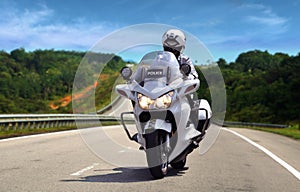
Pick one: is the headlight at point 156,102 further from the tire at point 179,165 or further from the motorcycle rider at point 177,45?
the tire at point 179,165

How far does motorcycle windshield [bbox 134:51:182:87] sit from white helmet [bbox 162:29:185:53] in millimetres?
329

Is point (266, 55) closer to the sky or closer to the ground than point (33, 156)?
closer to the sky

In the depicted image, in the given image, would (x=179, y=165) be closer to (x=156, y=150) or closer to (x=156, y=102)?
(x=156, y=150)

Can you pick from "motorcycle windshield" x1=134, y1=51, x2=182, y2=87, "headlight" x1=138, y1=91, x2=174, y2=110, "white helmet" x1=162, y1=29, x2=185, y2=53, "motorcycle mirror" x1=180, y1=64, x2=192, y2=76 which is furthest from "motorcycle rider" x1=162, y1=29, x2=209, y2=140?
"headlight" x1=138, y1=91, x2=174, y2=110

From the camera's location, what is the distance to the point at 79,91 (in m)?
7.87

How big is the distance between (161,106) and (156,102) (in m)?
0.10

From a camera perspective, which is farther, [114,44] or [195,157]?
[195,157]

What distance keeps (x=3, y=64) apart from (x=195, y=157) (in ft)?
368

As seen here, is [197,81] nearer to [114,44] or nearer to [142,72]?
[142,72]

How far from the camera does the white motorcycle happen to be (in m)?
7.14

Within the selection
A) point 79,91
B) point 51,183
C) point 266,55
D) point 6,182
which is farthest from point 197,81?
point 266,55

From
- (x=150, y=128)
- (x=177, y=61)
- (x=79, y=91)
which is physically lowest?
(x=150, y=128)

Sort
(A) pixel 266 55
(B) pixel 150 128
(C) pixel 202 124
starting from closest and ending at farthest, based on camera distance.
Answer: (B) pixel 150 128
(C) pixel 202 124
(A) pixel 266 55

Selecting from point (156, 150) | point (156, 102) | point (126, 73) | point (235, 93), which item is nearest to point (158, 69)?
point (126, 73)
